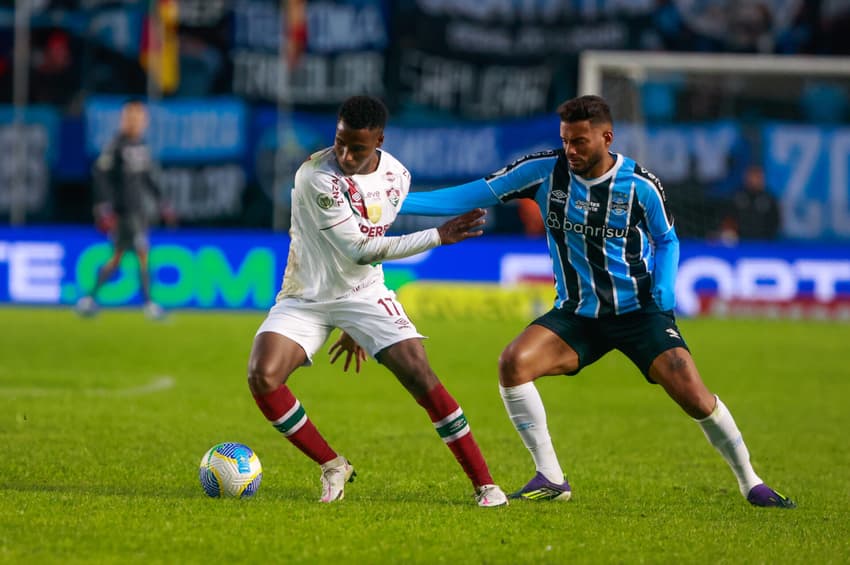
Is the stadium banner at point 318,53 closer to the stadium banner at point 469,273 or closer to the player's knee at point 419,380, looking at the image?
the stadium banner at point 469,273

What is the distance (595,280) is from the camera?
7508mm

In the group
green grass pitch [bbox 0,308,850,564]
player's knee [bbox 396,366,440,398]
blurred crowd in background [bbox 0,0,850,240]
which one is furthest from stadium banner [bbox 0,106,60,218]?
player's knee [bbox 396,366,440,398]

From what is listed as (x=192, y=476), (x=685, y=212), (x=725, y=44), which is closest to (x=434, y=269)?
(x=685, y=212)

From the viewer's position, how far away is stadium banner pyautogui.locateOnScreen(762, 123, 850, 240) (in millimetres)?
22219

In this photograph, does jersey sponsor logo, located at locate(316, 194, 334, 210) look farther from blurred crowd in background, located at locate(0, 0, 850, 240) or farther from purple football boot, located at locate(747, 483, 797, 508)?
blurred crowd in background, located at locate(0, 0, 850, 240)

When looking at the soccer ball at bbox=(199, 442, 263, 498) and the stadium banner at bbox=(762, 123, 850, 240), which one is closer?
the soccer ball at bbox=(199, 442, 263, 498)

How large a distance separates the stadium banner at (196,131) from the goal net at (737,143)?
231 inches

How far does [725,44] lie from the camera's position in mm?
24469

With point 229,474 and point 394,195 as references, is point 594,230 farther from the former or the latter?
point 229,474

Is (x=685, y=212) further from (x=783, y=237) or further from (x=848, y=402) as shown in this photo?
(x=848, y=402)

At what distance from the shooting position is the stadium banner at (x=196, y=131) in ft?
78.5

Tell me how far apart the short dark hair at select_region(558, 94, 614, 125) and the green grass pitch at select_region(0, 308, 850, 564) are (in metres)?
1.96

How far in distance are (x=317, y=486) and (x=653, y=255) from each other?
2184mm

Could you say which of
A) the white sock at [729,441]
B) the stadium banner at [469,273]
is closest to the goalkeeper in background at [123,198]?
the stadium banner at [469,273]
